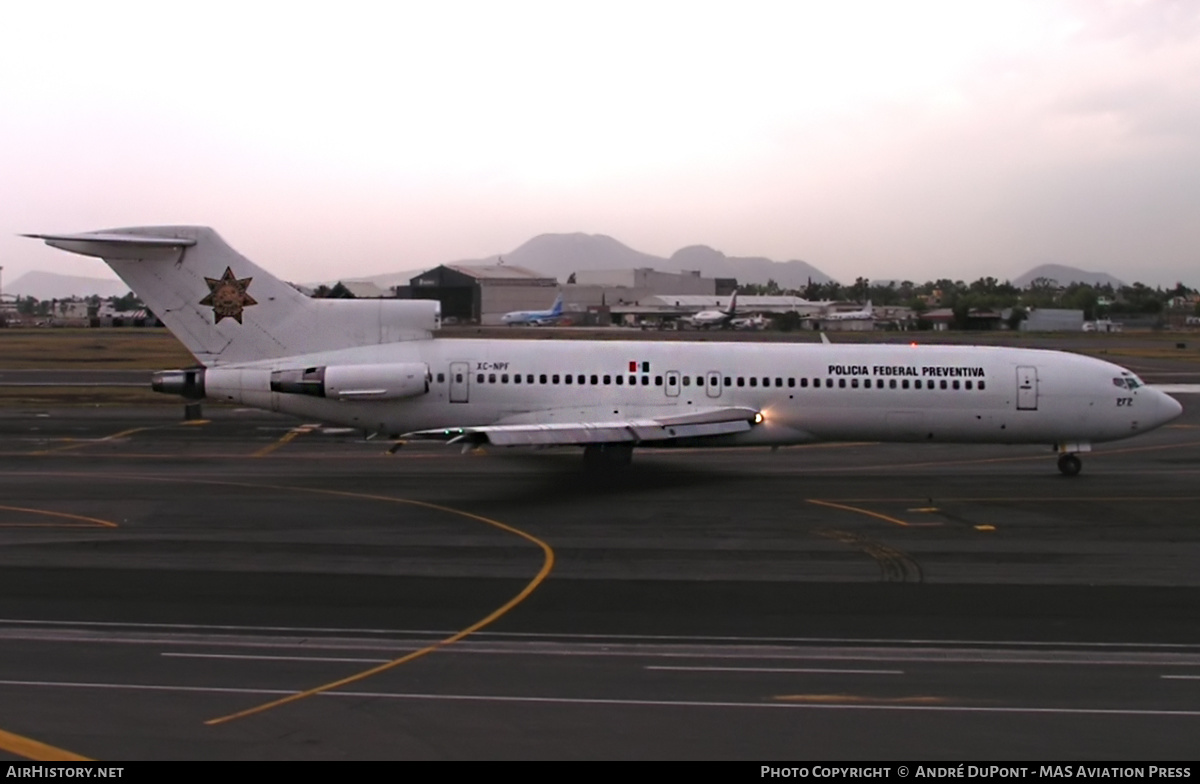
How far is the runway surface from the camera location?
1038 centimetres

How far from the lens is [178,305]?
2659cm

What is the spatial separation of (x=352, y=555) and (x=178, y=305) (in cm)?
1160

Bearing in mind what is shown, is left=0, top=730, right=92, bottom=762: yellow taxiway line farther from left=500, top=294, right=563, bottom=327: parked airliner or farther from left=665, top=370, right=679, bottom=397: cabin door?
left=500, top=294, right=563, bottom=327: parked airliner

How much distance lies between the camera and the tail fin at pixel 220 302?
2636cm

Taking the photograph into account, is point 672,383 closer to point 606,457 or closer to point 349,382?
point 606,457

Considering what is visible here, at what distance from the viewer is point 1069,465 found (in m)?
27.1

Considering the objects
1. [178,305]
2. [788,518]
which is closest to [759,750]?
[788,518]

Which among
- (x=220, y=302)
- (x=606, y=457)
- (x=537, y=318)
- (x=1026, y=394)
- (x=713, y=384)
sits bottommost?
(x=606, y=457)

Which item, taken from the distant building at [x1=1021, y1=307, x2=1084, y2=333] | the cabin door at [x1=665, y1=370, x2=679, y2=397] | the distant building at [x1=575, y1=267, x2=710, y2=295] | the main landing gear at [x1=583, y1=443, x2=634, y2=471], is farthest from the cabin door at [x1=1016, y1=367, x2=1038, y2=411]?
the distant building at [x1=575, y1=267, x2=710, y2=295]

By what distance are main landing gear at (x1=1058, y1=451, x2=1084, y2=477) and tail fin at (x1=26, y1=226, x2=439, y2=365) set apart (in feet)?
57.6

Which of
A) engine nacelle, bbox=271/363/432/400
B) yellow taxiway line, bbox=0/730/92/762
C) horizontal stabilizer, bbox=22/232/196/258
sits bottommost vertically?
yellow taxiway line, bbox=0/730/92/762

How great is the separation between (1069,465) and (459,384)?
1512 cm

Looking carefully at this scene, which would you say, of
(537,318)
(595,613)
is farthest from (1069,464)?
(537,318)
